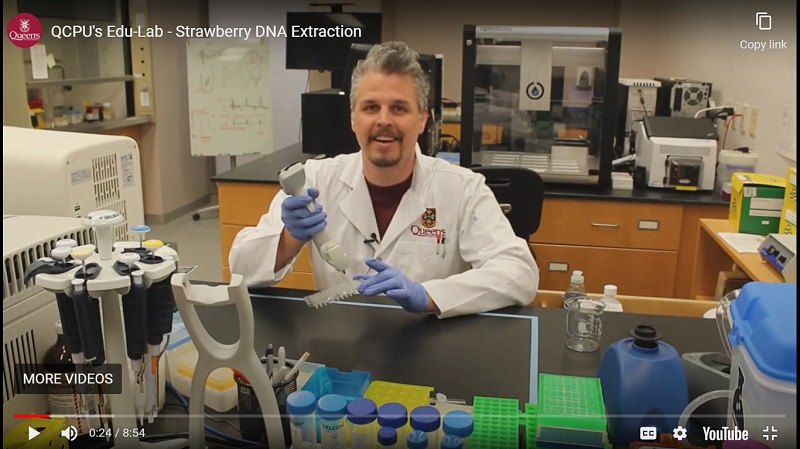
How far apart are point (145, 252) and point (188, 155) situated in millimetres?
4310

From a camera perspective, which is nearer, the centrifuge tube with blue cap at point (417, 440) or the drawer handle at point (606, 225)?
the centrifuge tube with blue cap at point (417, 440)

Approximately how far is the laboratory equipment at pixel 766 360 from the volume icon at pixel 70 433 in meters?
0.82

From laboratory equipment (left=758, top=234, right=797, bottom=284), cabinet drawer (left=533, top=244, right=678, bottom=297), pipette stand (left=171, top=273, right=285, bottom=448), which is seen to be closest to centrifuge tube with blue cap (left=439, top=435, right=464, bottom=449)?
pipette stand (left=171, top=273, right=285, bottom=448)

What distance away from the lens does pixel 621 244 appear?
2668mm

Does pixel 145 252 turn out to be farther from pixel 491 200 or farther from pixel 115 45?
pixel 115 45

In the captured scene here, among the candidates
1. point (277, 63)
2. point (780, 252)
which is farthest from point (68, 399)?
point (277, 63)

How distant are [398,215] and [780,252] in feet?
3.61

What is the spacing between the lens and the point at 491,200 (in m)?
1.69

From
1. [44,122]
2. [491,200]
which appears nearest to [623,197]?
[491,200]

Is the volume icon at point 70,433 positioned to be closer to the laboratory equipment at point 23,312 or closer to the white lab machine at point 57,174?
the laboratory equipment at point 23,312

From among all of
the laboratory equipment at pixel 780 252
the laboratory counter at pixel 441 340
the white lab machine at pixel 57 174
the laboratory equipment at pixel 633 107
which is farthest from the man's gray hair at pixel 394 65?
the laboratory equipment at pixel 633 107

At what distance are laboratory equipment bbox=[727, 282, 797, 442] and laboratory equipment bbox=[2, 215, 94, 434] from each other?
2.80ft

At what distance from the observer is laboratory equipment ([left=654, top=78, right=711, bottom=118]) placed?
313cm
